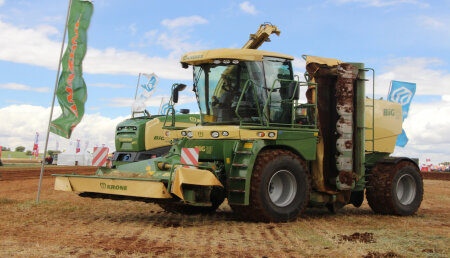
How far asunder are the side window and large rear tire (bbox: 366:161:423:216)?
2.80 meters

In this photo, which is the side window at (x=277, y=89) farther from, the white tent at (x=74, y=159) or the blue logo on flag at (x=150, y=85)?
the white tent at (x=74, y=159)

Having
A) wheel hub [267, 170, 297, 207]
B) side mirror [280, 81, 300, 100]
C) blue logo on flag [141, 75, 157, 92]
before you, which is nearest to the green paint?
wheel hub [267, 170, 297, 207]

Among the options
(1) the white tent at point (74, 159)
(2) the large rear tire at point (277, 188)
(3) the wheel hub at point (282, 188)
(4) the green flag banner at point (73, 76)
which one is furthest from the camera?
(1) the white tent at point (74, 159)

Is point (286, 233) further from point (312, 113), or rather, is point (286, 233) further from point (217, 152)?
point (312, 113)

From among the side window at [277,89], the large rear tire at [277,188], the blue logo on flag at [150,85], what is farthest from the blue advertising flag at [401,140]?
the blue logo on flag at [150,85]

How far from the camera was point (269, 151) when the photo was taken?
927 centimetres

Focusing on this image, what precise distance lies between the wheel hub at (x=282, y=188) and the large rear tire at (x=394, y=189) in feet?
8.58

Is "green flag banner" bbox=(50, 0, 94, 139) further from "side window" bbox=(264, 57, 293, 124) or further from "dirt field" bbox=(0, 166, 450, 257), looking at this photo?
"side window" bbox=(264, 57, 293, 124)

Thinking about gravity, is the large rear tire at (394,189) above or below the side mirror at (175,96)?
below

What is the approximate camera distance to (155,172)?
9.18 meters

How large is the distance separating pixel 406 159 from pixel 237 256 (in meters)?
6.87

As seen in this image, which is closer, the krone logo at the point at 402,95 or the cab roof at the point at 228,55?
the cab roof at the point at 228,55

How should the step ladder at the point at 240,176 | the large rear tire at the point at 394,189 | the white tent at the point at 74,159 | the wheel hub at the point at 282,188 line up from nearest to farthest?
1. the step ladder at the point at 240,176
2. the wheel hub at the point at 282,188
3. the large rear tire at the point at 394,189
4. the white tent at the point at 74,159

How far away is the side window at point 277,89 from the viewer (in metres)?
9.80
